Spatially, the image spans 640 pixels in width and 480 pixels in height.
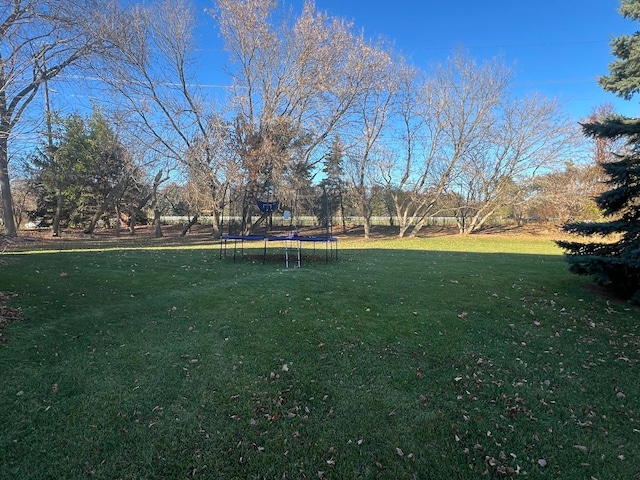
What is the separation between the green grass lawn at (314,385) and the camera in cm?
223

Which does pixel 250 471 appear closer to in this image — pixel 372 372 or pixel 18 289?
pixel 372 372

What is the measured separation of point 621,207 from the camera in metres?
5.96

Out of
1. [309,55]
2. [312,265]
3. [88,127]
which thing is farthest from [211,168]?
[312,265]

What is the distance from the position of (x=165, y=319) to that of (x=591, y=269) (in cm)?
632

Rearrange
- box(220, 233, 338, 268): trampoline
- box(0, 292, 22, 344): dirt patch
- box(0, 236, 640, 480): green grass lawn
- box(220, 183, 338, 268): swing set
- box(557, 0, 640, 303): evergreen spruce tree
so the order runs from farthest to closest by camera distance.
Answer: box(220, 183, 338, 268): swing set, box(220, 233, 338, 268): trampoline, box(557, 0, 640, 303): evergreen spruce tree, box(0, 292, 22, 344): dirt patch, box(0, 236, 640, 480): green grass lawn

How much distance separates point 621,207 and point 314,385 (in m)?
5.95

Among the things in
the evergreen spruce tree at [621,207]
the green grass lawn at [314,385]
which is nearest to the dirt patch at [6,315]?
the green grass lawn at [314,385]

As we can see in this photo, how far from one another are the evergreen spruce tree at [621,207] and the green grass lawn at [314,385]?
527mm

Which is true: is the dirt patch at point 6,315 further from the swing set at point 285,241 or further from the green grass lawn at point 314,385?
the swing set at point 285,241

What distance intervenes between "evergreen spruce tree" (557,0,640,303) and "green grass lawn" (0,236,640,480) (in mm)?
527

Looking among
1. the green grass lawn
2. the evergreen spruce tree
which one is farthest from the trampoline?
the evergreen spruce tree

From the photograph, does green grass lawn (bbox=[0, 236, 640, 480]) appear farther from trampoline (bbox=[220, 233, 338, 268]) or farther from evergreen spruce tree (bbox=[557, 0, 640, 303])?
trampoline (bbox=[220, 233, 338, 268])

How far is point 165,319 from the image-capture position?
454 cm

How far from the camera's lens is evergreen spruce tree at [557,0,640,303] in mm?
5629
